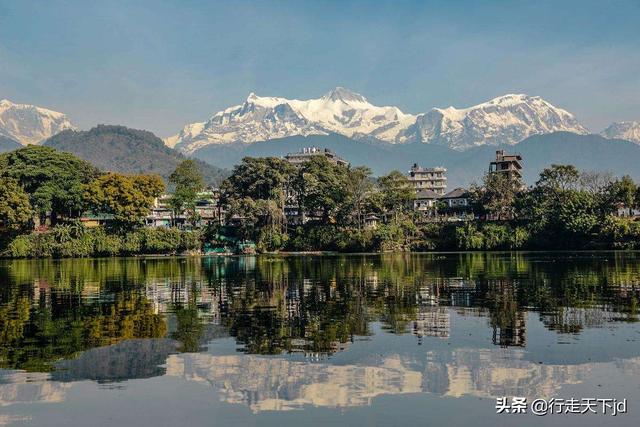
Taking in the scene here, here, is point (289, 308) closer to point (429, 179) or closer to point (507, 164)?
point (507, 164)

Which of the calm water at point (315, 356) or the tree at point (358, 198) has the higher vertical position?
the tree at point (358, 198)

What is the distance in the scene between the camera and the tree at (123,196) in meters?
110

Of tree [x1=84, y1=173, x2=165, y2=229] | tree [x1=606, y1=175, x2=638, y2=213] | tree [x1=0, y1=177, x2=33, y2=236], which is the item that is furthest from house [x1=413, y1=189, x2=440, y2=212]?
tree [x1=0, y1=177, x2=33, y2=236]

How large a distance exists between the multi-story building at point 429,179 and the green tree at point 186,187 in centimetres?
7403

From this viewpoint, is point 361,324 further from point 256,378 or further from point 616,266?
point 616,266

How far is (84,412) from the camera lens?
16062 mm

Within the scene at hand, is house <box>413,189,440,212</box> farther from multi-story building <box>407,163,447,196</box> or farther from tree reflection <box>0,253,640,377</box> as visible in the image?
tree reflection <box>0,253,640,377</box>

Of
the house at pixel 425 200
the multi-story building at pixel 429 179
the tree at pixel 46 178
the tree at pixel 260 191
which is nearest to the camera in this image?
the tree at pixel 46 178

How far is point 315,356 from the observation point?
2120 cm

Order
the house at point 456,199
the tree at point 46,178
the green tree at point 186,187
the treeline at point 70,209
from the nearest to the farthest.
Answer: the treeline at point 70,209 → the tree at point 46,178 → the green tree at point 186,187 → the house at point 456,199

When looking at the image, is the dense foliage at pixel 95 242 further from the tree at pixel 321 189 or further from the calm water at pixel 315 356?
the calm water at pixel 315 356

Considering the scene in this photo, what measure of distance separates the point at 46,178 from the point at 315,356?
325ft

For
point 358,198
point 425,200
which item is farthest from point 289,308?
point 425,200

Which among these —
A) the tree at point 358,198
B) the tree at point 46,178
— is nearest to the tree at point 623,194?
the tree at point 358,198
